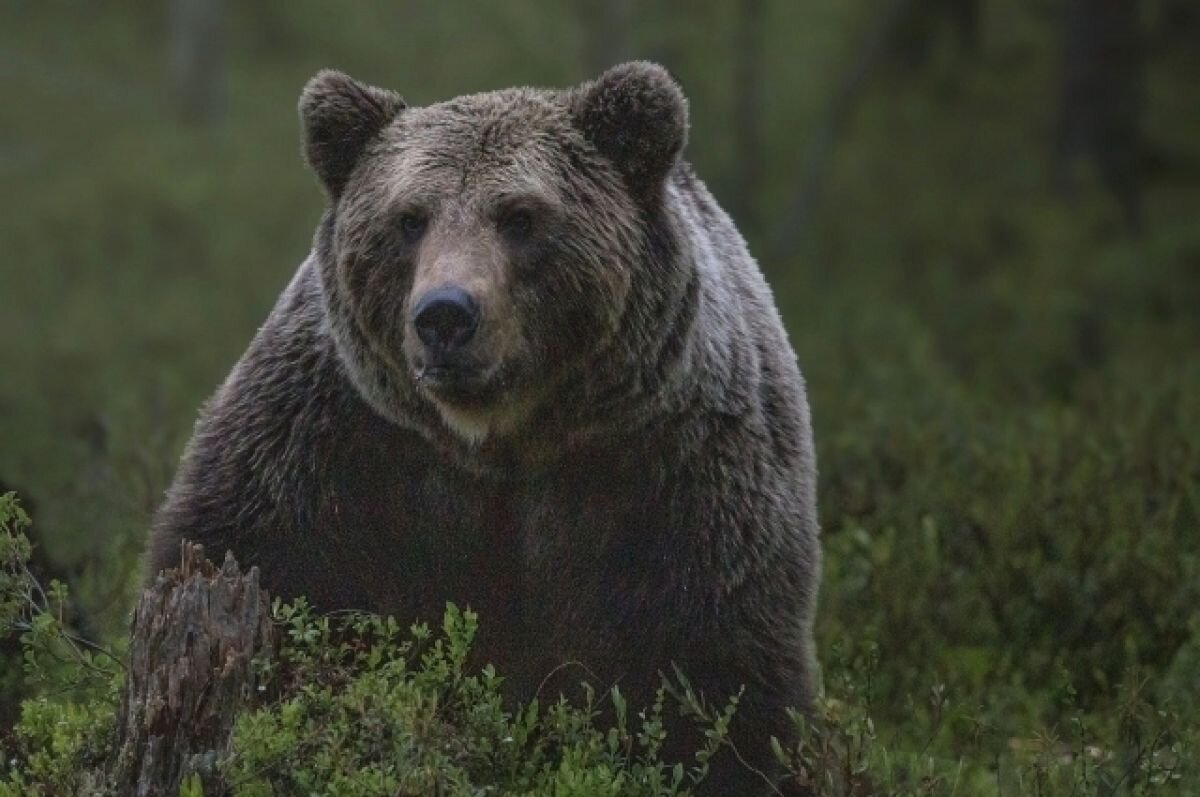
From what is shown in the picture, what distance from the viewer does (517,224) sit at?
4.63m

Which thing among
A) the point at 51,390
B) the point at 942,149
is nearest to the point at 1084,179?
the point at 942,149

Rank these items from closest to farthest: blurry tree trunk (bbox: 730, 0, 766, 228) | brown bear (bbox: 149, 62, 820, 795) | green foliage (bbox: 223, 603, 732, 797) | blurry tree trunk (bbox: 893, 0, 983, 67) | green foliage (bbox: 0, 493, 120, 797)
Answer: green foliage (bbox: 223, 603, 732, 797) < green foliage (bbox: 0, 493, 120, 797) < brown bear (bbox: 149, 62, 820, 795) < blurry tree trunk (bbox: 730, 0, 766, 228) < blurry tree trunk (bbox: 893, 0, 983, 67)

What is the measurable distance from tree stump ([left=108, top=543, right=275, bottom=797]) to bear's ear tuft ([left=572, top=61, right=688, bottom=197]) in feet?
4.95

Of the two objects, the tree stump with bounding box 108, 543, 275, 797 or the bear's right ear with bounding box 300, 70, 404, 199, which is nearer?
the tree stump with bounding box 108, 543, 275, 797

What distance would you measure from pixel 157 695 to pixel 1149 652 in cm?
360

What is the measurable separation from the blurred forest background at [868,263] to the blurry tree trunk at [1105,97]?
0.11 ft

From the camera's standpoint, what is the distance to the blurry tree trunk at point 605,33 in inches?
634

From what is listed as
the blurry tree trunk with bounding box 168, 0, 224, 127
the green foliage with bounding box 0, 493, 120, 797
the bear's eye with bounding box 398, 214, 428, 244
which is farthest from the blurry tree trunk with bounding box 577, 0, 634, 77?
the green foliage with bounding box 0, 493, 120, 797

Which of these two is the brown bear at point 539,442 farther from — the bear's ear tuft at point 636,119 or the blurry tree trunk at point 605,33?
the blurry tree trunk at point 605,33

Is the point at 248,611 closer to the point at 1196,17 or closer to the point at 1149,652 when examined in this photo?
the point at 1149,652

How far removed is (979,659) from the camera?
641cm

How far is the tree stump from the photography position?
4020 millimetres

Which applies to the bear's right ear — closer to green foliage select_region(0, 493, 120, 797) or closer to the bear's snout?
the bear's snout

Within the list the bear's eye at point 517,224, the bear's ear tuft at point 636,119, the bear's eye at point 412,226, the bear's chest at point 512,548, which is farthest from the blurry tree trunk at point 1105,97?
the bear's eye at point 412,226
